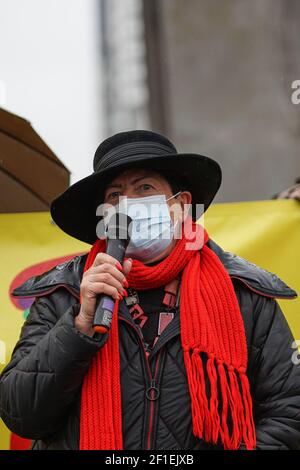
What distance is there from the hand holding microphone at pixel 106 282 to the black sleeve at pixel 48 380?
0.05m

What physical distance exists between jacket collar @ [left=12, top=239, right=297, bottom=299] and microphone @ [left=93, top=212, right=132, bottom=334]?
1.10ft

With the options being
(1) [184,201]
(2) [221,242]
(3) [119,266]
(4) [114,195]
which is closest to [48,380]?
(3) [119,266]

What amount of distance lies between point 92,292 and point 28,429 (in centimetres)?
50

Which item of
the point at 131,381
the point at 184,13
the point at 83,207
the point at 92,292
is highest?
the point at 184,13

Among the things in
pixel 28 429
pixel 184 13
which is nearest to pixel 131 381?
pixel 28 429

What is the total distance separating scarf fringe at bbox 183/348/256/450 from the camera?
2355 mm

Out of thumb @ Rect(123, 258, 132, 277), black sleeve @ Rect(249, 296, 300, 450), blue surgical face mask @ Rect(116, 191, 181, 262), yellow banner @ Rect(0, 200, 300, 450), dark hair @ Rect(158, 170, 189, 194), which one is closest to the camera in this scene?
thumb @ Rect(123, 258, 132, 277)

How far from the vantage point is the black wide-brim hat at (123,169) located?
104 inches

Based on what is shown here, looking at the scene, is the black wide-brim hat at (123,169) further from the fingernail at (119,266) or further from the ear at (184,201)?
the fingernail at (119,266)

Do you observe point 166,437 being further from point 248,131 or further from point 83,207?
point 248,131

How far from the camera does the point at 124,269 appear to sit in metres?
2.29

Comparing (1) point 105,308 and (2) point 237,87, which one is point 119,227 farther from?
(2) point 237,87

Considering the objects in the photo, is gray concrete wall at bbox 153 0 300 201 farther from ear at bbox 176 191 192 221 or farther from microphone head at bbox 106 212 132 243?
microphone head at bbox 106 212 132 243

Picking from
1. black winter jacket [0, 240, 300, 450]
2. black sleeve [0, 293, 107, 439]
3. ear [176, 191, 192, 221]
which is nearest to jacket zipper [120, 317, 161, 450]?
black winter jacket [0, 240, 300, 450]
